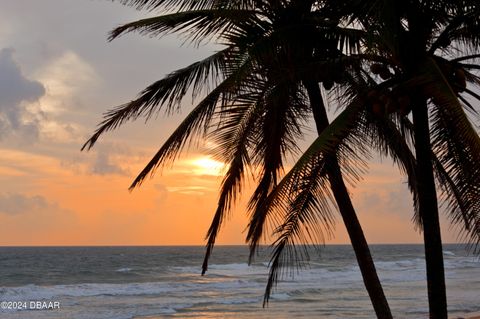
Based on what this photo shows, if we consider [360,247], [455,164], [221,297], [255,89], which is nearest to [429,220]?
[455,164]

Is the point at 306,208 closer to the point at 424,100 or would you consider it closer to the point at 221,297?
the point at 424,100

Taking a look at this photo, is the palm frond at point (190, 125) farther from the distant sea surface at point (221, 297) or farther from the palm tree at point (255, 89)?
the distant sea surface at point (221, 297)

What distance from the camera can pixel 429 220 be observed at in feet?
17.3

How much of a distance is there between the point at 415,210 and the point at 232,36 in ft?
10.6

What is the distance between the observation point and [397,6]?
205 inches

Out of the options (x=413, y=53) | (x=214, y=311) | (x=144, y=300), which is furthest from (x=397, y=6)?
(x=144, y=300)

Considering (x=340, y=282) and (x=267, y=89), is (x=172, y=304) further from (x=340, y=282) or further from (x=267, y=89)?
(x=267, y=89)

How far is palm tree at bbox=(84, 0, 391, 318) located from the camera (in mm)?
5902

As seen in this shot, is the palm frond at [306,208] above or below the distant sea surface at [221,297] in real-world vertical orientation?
above

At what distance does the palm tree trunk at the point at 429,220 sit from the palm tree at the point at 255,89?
97 centimetres

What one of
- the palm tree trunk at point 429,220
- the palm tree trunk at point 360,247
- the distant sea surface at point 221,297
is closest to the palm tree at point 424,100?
the palm tree trunk at point 429,220

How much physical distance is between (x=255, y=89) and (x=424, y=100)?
2.02 m

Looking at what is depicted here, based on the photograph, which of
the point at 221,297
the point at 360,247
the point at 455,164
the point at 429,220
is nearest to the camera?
the point at 429,220

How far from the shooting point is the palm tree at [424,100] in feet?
16.5
